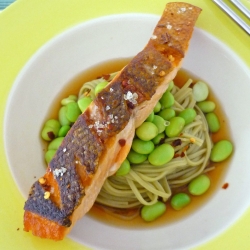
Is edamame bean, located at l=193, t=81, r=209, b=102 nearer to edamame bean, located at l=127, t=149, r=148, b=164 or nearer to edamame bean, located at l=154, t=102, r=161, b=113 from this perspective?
edamame bean, located at l=154, t=102, r=161, b=113

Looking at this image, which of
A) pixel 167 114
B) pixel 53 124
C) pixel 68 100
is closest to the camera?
pixel 167 114

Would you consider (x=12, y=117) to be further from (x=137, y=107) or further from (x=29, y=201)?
(x=137, y=107)

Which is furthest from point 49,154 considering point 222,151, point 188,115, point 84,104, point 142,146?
point 222,151

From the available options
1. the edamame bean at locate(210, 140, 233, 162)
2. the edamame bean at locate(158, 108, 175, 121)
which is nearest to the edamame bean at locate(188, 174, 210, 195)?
the edamame bean at locate(210, 140, 233, 162)

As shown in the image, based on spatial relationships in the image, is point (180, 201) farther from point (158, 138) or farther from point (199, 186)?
point (158, 138)

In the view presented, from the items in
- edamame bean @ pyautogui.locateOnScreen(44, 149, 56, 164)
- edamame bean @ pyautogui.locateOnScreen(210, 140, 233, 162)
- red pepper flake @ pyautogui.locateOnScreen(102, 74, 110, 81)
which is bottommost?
edamame bean @ pyautogui.locateOnScreen(44, 149, 56, 164)

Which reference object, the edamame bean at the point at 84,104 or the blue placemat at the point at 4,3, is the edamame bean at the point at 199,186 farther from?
the blue placemat at the point at 4,3

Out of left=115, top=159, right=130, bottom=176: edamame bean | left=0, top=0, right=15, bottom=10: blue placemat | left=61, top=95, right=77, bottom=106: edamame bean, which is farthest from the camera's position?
left=0, top=0, right=15, bottom=10: blue placemat
